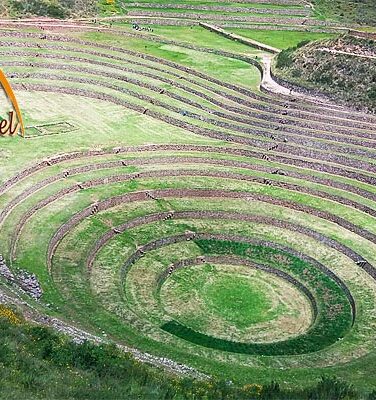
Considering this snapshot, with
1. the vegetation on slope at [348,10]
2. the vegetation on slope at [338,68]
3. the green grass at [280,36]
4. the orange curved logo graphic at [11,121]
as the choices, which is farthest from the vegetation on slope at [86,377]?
the vegetation on slope at [348,10]

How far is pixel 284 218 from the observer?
143 feet

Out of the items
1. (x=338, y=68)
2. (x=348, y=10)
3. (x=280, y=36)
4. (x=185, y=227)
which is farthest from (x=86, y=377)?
(x=348, y=10)

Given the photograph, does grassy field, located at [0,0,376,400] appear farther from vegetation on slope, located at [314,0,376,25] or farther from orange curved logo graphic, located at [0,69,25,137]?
vegetation on slope, located at [314,0,376,25]

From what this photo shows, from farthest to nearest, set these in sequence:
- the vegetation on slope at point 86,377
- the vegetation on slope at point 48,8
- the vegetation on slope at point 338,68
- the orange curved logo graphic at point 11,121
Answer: the vegetation on slope at point 48,8 → the vegetation on slope at point 338,68 → the orange curved logo graphic at point 11,121 → the vegetation on slope at point 86,377

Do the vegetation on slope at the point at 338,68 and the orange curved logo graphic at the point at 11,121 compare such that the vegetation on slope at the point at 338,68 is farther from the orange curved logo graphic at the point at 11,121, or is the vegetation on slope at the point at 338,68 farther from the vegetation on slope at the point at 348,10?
the vegetation on slope at the point at 348,10

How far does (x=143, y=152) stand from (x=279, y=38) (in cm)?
3625

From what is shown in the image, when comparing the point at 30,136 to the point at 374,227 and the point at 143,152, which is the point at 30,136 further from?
the point at 374,227

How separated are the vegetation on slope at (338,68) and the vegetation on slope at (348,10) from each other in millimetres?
25558

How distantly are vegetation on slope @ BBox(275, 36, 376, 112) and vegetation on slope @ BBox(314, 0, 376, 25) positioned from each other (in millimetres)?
25558

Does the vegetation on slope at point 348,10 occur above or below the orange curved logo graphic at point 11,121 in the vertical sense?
above

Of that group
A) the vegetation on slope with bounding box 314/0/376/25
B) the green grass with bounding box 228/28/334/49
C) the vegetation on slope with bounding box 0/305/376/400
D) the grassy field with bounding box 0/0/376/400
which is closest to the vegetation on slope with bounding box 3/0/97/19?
the grassy field with bounding box 0/0/376/400

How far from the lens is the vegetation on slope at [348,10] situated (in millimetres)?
88194

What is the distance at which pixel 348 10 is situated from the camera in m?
92.8

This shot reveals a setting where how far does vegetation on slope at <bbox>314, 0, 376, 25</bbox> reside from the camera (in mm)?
88194
